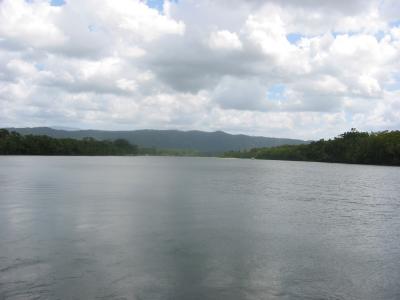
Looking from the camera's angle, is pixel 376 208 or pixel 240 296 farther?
pixel 376 208

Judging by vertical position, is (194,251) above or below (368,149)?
below

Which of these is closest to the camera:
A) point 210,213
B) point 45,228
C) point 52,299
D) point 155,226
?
point 52,299

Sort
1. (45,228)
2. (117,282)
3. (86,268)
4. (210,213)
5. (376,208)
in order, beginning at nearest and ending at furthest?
(117,282)
(86,268)
(45,228)
(210,213)
(376,208)

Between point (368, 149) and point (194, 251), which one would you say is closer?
point (194, 251)

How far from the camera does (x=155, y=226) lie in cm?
2697

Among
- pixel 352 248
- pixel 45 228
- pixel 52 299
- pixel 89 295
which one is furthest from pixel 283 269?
pixel 45 228

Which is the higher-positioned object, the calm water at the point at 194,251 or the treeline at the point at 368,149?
the treeline at the point at 368,149

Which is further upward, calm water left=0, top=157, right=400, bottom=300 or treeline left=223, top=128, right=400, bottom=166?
treeline left=223, top=128, right=400, bottom=166

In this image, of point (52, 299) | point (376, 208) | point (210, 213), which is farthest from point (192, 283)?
point (376, 208)

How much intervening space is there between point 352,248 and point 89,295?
48.7ft

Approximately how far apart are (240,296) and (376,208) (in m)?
28.4

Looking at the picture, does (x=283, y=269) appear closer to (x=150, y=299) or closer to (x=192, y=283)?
(x=192, y=283)

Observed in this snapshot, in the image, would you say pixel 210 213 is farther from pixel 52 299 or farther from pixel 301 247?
pixel 52 299

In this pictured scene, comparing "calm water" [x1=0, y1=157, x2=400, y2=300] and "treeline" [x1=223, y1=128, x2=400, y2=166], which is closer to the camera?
"calm water" [x1=0, y1=157, x2=400, y2=300]
